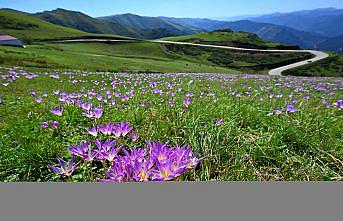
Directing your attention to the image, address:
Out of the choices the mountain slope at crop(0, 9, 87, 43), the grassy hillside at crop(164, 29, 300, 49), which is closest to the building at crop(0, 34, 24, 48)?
the mountain slope at crop(0, 9, 87, 43)

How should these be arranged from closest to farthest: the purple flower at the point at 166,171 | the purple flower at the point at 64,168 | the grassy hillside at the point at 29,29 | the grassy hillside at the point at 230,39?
the purple flower at the point at 166,171 < the purple flower at the point at 64,168 < the grassy hillside at the point at 29,29 < the grassy hillside at the point at 230,39

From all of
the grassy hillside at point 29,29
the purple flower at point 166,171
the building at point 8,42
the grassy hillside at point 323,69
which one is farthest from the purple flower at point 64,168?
the grassy hillside at point 323,69

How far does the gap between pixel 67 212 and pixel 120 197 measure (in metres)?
0.19

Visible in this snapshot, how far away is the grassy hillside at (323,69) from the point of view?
67.4 meters

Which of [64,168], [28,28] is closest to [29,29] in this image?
[28,28]

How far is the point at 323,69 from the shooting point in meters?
75.2

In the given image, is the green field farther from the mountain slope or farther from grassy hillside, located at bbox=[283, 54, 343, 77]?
the mountain slope

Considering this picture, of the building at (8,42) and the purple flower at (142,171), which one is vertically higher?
the building at (8,42)

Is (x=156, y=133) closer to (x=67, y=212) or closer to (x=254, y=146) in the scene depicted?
(x=254, y=146)

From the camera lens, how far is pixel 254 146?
7.91 feet

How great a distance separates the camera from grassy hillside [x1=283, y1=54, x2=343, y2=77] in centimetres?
6738

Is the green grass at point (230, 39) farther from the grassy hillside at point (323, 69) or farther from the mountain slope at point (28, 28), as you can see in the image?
the mountain slope at point (28, 28)

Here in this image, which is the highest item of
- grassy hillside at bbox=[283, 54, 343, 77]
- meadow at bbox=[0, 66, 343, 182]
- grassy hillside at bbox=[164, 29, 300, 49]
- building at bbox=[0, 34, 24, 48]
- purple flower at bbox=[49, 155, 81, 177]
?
grassy hillside at bbox=[164, 29, 300, 49]

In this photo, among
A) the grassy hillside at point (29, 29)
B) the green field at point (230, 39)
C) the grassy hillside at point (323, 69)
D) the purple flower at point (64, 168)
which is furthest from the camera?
the green field at point (230, 39)
